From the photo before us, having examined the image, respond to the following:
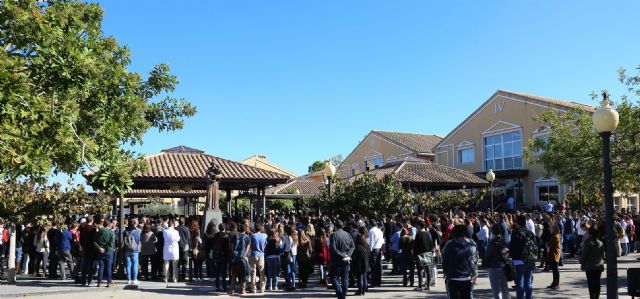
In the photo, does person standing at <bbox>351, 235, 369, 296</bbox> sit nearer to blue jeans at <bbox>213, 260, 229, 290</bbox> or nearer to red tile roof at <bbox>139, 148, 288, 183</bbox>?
blue jeans at <bbox>213, 260, 229, 290</bbox>

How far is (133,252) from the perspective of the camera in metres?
14.6

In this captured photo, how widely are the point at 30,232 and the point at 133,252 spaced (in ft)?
16.1

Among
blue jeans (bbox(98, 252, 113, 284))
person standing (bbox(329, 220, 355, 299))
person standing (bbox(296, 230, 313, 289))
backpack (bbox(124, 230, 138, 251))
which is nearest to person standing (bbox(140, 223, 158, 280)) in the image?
backpack (bbox(124, 230, 138, 251))

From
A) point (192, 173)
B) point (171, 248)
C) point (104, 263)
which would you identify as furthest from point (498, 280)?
point (192, 173)

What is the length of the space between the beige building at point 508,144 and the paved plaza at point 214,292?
67.7 ft

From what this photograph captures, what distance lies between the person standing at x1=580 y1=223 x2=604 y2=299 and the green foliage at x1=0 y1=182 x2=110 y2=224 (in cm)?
1195

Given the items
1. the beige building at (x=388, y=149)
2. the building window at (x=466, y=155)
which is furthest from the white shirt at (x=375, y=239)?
the beige building at (x=388, y=149)

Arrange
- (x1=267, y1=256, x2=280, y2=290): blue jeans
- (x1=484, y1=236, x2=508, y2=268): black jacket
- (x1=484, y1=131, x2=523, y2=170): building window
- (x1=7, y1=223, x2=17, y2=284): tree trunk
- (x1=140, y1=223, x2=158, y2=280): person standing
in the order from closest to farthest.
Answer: (x1=484, y1=236, x2=508, y2=268): black jacket
(x1=267, y1=256, x2=280, y2=290): blue jeans
(x1=7, y1=223, x2=17, y2=284): tree trunk
(x1=140, y1=223, x2=158, y2=280): person standing
(x1=484, y1=131, x2=523, y2=170): building window

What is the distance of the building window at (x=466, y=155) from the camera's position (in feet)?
133

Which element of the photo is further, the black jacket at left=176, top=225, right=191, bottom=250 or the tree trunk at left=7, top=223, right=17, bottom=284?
the black jacket at left=176, top=225, right=191, bottom=250

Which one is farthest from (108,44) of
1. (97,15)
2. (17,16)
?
(17,16)

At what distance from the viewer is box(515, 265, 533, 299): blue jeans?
10367 millimetres

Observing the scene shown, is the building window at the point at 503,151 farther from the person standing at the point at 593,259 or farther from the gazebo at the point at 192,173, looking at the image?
the person standing at the point at 593,259

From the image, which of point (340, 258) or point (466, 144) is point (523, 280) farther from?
point (466, 144)
